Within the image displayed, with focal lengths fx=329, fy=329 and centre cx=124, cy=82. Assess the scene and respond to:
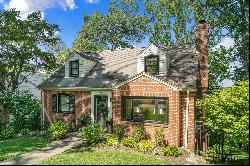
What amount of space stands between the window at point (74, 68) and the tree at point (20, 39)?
336 centimetres

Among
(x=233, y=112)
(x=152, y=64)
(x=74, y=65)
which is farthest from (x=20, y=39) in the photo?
(x=233, y=112)

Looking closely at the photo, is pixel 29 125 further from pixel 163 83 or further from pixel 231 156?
pixel 231 156

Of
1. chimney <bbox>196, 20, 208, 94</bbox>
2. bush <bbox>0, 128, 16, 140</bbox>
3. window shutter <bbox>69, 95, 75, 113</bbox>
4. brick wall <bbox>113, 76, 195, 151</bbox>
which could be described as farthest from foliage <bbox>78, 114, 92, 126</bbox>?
chimney <bbox>196, 20, 208, 94</bbox>

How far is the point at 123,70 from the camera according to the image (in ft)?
80.9

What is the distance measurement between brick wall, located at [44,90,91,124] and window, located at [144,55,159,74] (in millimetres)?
4985

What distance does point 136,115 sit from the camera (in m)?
21.5

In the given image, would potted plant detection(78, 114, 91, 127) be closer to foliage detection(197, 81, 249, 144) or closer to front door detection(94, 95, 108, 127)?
front door detection(94, 95, 108, 127)

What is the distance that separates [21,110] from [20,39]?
229 inches

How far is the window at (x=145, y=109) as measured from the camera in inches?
813

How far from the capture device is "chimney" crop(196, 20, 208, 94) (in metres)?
22.3

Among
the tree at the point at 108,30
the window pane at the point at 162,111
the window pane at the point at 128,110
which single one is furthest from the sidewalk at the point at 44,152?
the tree at the point at 108,30

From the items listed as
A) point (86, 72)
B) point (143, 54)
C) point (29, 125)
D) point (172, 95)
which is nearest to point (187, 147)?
point (172, 95)

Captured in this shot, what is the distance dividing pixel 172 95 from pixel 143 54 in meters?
4.22

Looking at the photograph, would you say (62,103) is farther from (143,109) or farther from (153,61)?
(153,61)
